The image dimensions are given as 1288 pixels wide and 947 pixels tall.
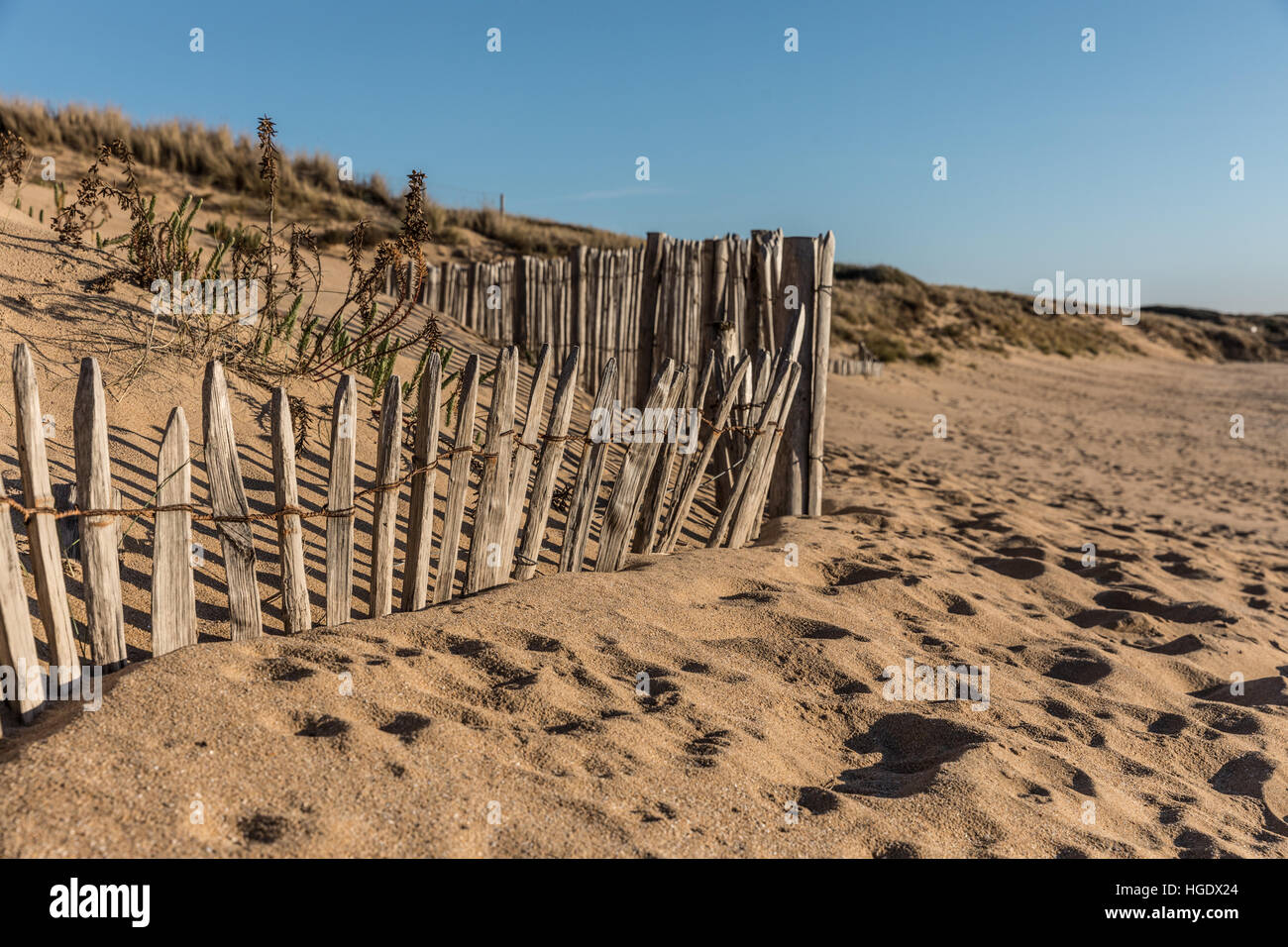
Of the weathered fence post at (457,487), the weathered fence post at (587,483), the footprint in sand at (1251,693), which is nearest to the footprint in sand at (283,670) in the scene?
the weathered fence post at (457,487)

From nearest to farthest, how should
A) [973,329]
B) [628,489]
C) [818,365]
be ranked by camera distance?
1. [628,489]
2. [818,365]
3. [973,329]

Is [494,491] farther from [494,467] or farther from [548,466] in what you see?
[548,466]

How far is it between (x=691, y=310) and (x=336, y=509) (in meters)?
3.60

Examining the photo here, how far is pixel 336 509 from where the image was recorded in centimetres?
284

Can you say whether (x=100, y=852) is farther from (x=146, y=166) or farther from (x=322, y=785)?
(x=146, y=166)

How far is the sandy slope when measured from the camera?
1.95m

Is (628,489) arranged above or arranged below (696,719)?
above

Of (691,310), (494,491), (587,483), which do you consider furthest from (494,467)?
(691,310)

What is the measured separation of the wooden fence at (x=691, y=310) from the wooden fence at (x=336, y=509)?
3.07 ft

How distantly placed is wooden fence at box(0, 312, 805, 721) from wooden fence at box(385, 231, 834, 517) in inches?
36.8

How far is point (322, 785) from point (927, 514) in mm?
4932

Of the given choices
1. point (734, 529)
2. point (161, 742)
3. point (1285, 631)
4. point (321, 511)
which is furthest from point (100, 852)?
point (1285, 631)

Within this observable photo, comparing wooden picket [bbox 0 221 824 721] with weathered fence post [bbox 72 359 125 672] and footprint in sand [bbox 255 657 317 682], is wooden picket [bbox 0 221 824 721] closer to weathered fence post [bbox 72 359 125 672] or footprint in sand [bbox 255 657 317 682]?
weathered fence post [bbox 72 359 125 672]

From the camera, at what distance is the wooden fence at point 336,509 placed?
228 centimetres
